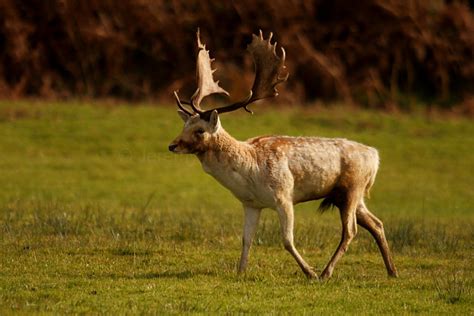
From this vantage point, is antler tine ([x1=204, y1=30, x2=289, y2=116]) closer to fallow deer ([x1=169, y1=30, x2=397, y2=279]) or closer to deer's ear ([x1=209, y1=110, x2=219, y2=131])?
fallow deer ([x1=169, y1=30, x2=397, y2=279])

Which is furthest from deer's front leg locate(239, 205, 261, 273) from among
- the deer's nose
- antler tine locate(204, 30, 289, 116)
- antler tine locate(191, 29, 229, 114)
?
antler tine locate(191, 29, 229, 114)

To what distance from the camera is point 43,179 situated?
24.1 m

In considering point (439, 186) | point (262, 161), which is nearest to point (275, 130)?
point (439, 186)

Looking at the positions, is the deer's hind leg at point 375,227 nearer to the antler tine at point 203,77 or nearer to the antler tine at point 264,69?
the antler tine at point 264,69

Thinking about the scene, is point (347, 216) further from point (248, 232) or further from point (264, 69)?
point (264, 69)

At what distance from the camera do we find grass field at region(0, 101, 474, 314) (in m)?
11.4

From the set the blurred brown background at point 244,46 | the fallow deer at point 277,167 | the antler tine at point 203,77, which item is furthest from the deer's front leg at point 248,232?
the blurred brown background at point 244,46

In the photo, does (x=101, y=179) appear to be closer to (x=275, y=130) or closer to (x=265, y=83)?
(x=275, y=130)

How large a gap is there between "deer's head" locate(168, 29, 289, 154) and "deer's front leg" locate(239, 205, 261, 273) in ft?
2.97

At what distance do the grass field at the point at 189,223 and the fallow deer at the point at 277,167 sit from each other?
58cm

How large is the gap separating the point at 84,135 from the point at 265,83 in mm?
15170

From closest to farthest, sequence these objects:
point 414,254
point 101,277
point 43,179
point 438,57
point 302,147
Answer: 1. point 101,277
2. point 302,147
3. point 414,254
4. point 43,179
5. point 438,57

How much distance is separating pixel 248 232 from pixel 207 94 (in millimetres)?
1775

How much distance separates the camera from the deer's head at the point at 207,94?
12734 mm
